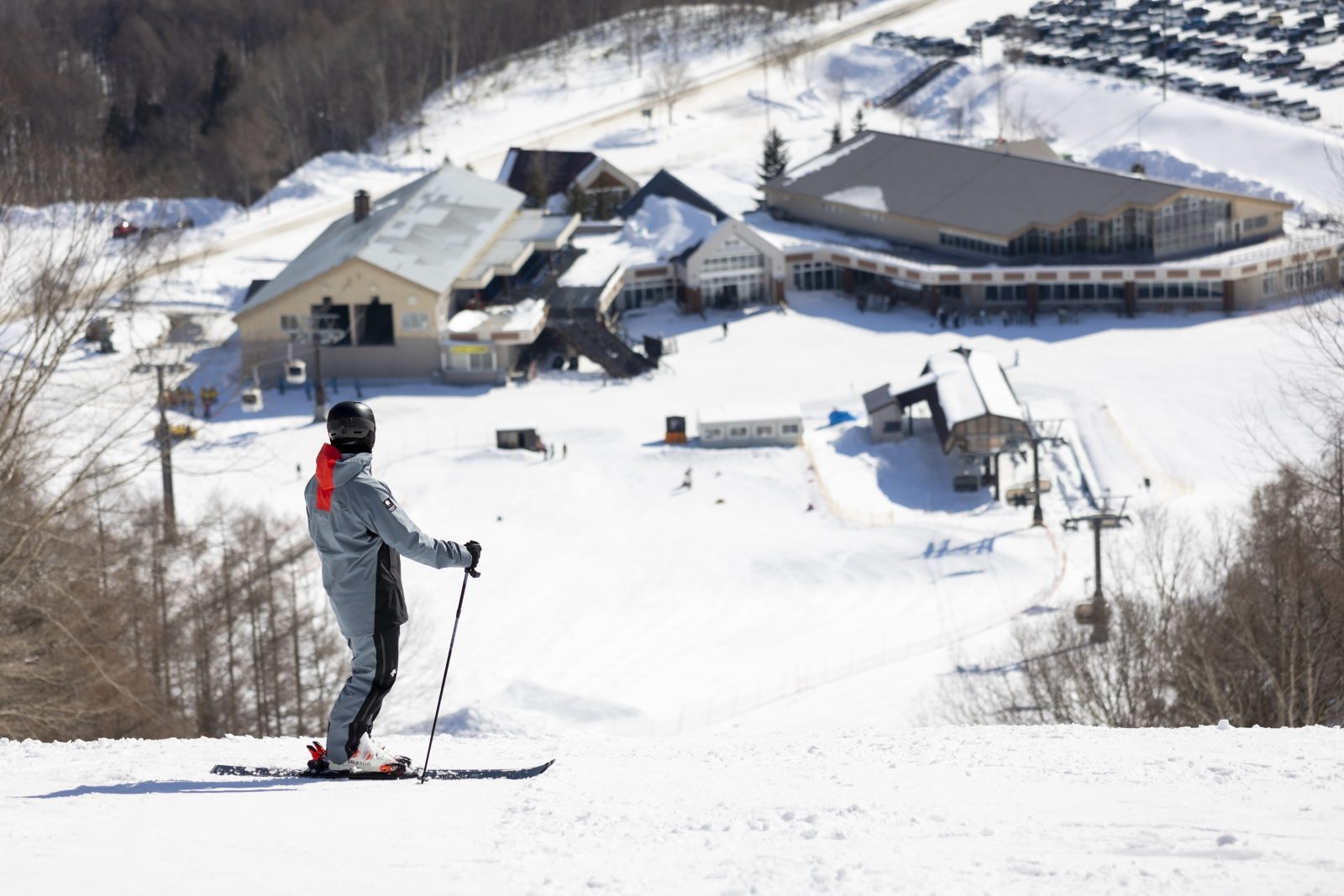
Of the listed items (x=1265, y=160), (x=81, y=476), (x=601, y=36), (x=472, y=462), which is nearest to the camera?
(x=81, y=476)

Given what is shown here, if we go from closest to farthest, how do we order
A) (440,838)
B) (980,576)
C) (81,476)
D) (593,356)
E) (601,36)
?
(440,838) → (81,476) → (980,576) → (593,356) → (601,36)

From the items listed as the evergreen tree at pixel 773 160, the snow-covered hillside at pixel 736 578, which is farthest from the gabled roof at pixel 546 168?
the evergreen tree at pixel 773 160

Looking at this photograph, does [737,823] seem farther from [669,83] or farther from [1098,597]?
[669,83]

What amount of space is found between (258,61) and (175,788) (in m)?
82.6

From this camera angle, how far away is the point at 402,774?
771 cm

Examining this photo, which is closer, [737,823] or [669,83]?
[737,823]

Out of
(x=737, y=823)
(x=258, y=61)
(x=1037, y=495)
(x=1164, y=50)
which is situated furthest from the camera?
(x=258, y=61)

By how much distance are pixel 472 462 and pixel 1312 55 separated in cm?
5246

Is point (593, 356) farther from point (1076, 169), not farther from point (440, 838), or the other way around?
point (440, 838)

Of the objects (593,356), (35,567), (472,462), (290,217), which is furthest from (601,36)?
(35,567)

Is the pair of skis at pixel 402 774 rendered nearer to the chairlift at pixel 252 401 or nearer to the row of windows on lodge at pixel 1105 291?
the chairlift at pixel 252 401

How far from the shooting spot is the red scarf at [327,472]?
23.6ft

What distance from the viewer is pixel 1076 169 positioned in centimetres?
5338

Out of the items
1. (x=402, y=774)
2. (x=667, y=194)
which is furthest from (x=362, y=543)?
(x=667, y=194)
